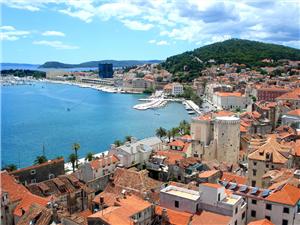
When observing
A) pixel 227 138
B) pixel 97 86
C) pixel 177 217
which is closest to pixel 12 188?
pixel 177 217

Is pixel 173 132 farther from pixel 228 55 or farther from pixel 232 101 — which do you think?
pixel 228 55

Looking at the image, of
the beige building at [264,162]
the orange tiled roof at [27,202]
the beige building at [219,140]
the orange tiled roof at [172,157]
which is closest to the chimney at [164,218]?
the orange tiled roof at [27,202]

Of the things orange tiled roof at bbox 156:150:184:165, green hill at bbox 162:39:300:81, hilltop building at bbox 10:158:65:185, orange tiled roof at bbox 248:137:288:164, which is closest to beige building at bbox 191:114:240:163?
orange tiled roof at bbox 156:150:184:165

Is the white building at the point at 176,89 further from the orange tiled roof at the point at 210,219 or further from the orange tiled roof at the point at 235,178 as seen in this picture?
the orange tiled roof at the point at 210,219

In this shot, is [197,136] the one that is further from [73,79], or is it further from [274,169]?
[73,79]

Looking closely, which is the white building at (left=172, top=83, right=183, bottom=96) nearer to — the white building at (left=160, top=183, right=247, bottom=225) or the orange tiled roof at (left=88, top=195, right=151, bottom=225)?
the white building at (left=160, top=183, right=247, bottom=225)
